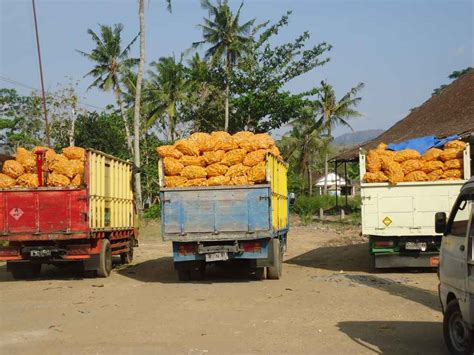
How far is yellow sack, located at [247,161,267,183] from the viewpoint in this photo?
12.4 metres

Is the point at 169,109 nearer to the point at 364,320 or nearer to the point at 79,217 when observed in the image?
the point at 79,217

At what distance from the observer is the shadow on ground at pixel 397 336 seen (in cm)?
660

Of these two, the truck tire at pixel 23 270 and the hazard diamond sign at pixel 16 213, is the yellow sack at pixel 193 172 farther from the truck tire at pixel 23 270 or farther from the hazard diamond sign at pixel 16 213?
the truck tire at pixel 23 270

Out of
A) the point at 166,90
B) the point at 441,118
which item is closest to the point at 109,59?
the point at 166,90

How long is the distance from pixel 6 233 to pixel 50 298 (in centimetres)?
245

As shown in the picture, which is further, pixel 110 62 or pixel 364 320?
pixel 110 62

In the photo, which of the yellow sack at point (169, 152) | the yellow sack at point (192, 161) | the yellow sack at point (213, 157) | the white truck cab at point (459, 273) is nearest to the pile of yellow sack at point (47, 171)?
the yellow sack at point (169, 152)

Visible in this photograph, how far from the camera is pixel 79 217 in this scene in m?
12.6

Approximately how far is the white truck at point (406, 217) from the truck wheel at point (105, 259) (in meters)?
5.70

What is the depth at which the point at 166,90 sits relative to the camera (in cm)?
4241

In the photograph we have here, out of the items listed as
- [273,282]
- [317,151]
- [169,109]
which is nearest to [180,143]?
[273,282]

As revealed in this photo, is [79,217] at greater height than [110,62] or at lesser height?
lesser

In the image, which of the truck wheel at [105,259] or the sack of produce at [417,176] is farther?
the truck wheel at [105,259]

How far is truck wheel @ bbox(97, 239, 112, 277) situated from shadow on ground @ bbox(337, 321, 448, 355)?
22.6 ft
